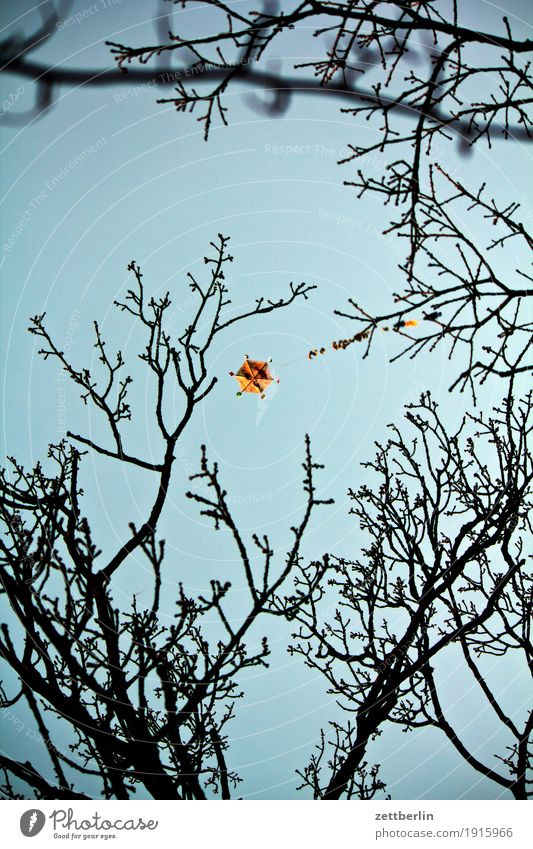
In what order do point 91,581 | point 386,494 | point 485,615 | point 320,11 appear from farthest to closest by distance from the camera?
point 386,494, point 485,615, point 91,581, point 320,11

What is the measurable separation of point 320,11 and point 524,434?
15.9 feet

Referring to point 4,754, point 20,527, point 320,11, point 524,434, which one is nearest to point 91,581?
A: point 20,527

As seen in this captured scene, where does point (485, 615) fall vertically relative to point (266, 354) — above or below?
below

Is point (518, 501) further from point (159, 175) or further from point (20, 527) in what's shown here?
point (159, 175)

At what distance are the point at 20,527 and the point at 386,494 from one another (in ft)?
14.3

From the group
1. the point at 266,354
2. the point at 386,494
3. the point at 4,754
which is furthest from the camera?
the point at 266,354

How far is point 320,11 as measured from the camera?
3.65 meters

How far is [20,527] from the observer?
5766 millimetres

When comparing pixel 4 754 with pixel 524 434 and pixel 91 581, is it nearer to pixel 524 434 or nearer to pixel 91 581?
pixel 91 581

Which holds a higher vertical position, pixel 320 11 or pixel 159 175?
pixel 159 175

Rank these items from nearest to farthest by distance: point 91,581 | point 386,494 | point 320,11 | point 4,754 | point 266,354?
point 320,11, point 91,581, point 4,754, point 386,494, point 266,354
